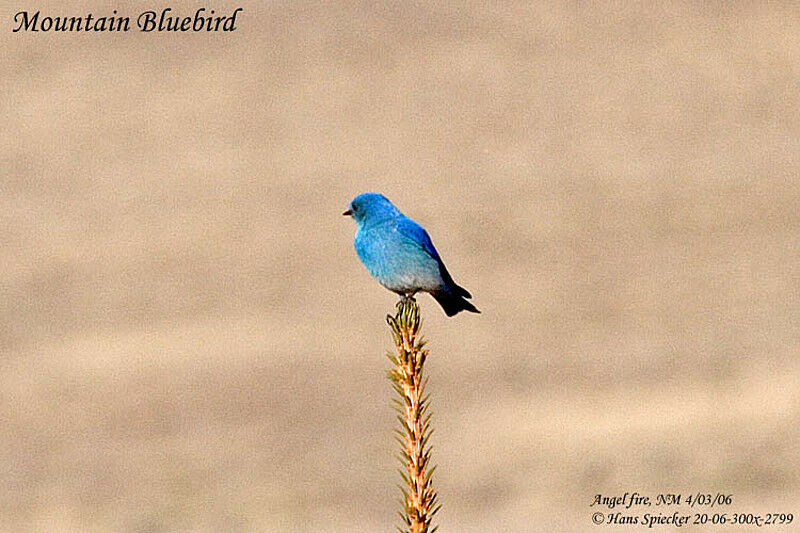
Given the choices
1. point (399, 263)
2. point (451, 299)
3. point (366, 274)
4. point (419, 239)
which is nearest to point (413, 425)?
point (399, 263)

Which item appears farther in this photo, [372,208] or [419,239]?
[372,208]

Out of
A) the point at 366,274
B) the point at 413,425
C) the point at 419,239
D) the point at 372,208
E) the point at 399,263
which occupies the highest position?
the point at 366,274

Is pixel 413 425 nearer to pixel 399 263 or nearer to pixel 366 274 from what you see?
pixel 399 263

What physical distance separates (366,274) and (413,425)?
1941 cm

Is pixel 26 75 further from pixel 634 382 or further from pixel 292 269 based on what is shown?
pixel 634 382

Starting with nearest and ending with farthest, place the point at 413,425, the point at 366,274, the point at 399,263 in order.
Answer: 1. the point at 413,425
2. the point at 399,263
3. the point at 366,274

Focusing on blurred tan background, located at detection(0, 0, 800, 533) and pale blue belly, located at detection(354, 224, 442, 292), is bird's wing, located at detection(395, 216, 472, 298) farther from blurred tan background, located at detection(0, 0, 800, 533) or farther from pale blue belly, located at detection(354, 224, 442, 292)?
blurred tan background, located at detection(0, 0, 800, 533)

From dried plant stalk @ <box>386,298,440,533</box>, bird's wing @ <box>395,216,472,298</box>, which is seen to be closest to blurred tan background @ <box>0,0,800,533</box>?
bird's wing @ <box>395,216,472,298</box>

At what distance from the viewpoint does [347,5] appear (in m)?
31.0

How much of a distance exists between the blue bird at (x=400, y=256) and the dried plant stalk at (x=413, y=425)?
5.84 feet

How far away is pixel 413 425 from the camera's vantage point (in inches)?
132

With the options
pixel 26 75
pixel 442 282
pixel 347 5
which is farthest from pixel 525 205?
pixel 442 282

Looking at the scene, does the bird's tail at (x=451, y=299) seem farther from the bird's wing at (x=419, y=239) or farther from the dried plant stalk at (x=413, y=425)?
the dried plant stalk at (x=413, y=425)

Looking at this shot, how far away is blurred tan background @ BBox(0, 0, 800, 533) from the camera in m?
16.7
